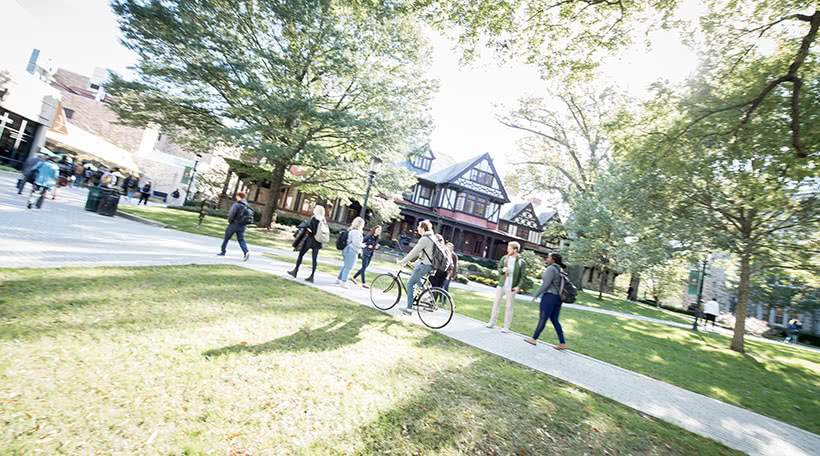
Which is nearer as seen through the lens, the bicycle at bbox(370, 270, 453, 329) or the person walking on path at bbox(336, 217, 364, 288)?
the bicycle at bbox(370, 270, 453, 329)

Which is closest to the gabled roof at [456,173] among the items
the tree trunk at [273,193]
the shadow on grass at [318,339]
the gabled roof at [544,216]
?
the gabled roof at [544,216]

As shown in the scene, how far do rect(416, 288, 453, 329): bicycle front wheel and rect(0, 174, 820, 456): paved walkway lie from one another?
0.73 ft

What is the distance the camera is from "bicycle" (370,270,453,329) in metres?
6.82

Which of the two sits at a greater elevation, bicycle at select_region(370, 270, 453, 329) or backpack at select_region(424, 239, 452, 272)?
backpack at select_region(424, 239, 452, 272)

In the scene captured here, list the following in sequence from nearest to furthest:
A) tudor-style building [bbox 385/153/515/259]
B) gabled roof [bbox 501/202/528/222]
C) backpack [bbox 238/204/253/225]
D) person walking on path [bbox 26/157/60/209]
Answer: backpack [bbox 238/204/253/225]
person walking on path [bbox 26/157/60/209]
tudor-style building [bbox 385/153/515/259]
gabled roof [bbox 501/202/528/222]

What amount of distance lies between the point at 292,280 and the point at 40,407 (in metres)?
5.95

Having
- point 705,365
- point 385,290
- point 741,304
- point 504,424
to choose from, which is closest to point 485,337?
point 385,290

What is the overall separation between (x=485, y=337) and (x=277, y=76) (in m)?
15.2

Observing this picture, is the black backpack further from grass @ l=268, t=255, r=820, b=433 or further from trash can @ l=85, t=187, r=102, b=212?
trash can @ l=85, t=187, r=102, b=212

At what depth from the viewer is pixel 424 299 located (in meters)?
7.00

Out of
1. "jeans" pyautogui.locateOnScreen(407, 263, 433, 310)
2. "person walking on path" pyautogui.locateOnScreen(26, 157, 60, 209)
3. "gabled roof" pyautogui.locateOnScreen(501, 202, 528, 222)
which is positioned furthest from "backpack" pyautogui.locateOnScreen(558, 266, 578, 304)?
"gabled roof" pyautogui.locateOnScreen(501, 202, 528, 222)

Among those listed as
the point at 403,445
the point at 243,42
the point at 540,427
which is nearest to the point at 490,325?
the point at 540,427

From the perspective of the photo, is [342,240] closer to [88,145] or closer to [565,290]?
[565,290]

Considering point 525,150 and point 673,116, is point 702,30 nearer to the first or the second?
point 673,116
